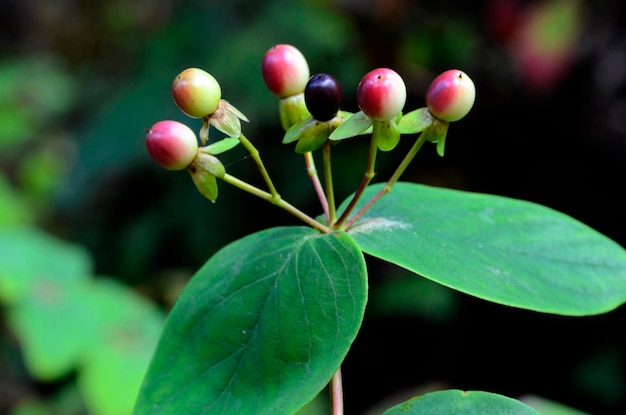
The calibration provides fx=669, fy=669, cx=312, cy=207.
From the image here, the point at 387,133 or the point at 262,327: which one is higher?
the point at 387,133

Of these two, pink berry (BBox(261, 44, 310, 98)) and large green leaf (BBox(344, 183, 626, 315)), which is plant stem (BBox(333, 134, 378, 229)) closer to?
large green leaf (BBox(344, 183, 626, 315))

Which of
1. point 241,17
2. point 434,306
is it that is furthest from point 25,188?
point 434,306

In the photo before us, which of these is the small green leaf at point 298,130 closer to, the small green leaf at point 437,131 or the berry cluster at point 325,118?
the berry cluster at point 325,118

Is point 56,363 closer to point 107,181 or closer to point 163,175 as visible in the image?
point 163,175

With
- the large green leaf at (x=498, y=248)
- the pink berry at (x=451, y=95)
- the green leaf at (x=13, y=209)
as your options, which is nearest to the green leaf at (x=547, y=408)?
the large green leaf at (x=498, y=248)

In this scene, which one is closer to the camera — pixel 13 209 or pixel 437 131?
pixel 437 131

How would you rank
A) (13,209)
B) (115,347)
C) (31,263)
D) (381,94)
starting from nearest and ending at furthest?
(381,94), (115,347), (31,263), (13,209)

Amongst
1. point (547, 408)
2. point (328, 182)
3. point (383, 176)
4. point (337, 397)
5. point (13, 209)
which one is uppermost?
point (328, 182)

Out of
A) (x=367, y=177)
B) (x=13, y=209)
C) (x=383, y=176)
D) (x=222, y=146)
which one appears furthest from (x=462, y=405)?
(x=13, y=209)

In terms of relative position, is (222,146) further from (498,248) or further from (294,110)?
(498,248)
